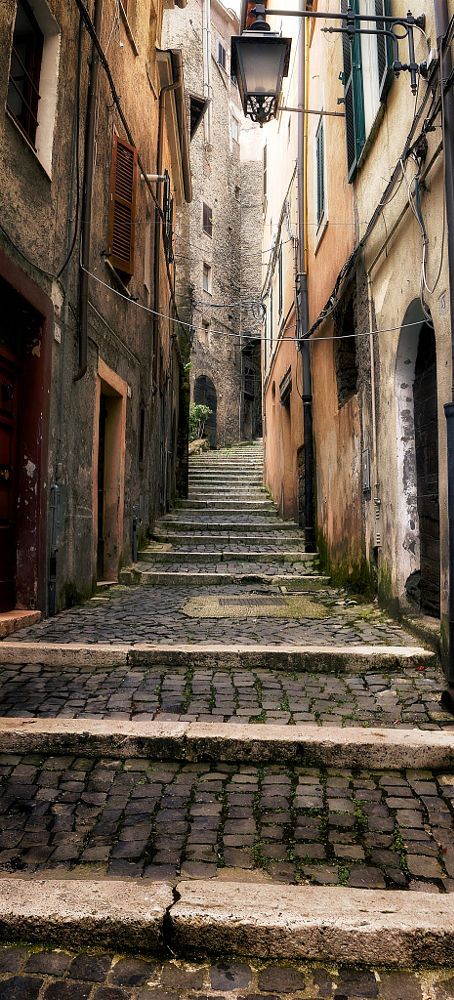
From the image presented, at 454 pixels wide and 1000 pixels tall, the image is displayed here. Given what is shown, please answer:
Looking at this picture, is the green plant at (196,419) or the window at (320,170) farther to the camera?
the green plant at (196,419)

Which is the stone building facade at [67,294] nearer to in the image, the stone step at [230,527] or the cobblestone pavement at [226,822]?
the stone step at [230,527]

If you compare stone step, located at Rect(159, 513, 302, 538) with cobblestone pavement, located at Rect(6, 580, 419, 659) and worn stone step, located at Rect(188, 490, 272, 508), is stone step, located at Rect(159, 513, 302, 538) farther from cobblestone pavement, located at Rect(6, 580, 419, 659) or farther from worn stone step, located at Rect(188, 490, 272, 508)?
cobblestone pavement, located at Rect(6, 580, 419, 659)

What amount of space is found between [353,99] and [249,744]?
620 centimetres

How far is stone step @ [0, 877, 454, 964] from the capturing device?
1.86 meters

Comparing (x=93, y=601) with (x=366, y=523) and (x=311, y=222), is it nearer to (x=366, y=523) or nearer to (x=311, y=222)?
(x=366, y=523)

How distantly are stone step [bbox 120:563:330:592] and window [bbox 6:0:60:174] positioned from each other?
440cm

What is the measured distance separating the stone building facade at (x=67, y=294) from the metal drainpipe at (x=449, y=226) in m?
2.73

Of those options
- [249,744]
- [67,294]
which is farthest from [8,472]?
[249,744]

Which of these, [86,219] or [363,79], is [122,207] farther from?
[363,79]

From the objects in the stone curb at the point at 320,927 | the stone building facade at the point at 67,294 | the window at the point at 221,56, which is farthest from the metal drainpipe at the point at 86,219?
the window at the point at 221,56

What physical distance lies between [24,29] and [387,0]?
2859 millimetres

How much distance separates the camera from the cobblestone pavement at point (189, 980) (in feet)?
5.67

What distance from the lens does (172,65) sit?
10266mm

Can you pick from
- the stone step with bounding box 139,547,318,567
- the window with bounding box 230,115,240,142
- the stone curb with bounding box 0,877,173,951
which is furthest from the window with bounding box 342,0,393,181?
the window with bounding box 230,115,240,142
